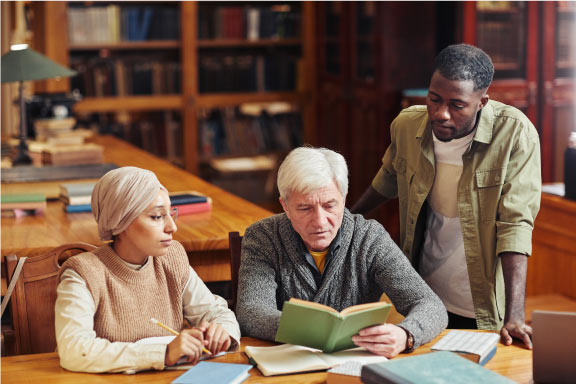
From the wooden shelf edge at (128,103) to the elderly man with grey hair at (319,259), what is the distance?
4.74m

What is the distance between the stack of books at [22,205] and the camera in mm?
3443

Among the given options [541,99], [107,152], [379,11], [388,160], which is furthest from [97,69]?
[388,160]

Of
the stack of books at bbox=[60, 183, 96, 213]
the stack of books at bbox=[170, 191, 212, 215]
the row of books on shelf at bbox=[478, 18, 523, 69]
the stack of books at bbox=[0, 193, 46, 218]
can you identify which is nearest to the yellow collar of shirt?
the stack of books at bbox=[170, 191, 212, 215]

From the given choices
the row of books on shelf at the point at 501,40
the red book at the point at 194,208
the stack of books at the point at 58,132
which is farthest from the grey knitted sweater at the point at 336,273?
the row of books on shelf at the point at 501,40

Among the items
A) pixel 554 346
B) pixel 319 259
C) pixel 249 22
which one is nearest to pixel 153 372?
pixel 319 259

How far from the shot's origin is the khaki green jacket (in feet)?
7.79

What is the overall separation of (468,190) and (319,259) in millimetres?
545

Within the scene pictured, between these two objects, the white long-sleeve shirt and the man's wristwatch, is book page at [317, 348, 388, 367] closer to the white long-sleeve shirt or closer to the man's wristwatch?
the man's wristwatch

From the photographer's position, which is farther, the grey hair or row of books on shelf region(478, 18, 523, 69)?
row of books on shelf region(478, 18, 523, 69)

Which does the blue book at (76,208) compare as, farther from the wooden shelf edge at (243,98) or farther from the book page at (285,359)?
the wooden shelf edge at (243,98)

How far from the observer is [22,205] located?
3.46 meters

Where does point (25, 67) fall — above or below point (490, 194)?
above

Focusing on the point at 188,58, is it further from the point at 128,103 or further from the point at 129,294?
the point at 129,294

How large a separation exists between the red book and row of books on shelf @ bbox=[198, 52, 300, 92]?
3714 millimetres
